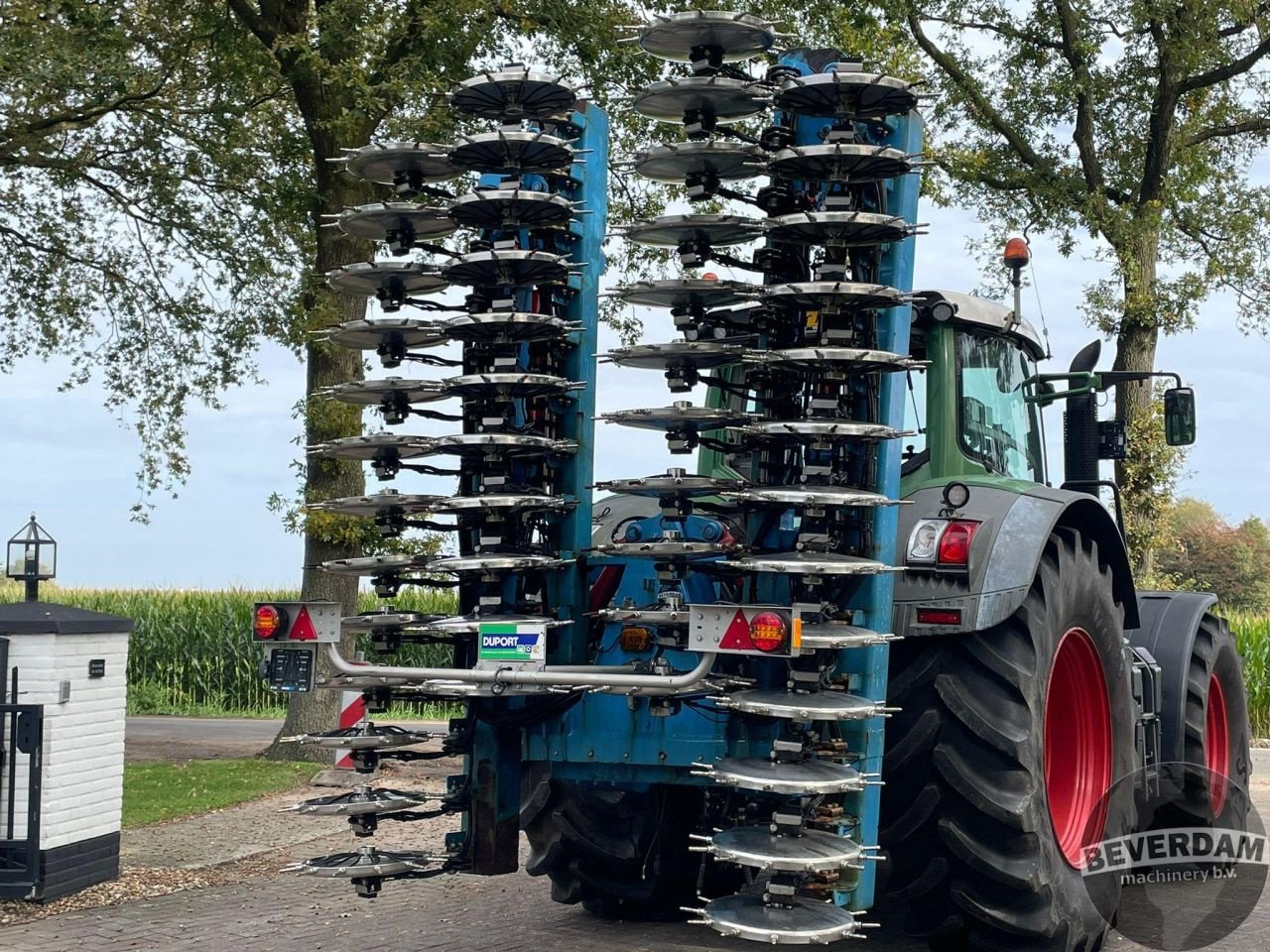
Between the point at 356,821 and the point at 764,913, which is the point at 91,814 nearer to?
the point at 356,821

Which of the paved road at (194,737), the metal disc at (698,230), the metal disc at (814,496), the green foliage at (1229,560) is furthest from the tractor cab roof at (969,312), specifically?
the green foliage at (1229,560)

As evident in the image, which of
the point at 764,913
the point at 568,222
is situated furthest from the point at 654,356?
the point at 764,913

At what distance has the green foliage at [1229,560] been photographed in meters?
54.7

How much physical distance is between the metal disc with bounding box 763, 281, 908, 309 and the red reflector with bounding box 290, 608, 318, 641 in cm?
221

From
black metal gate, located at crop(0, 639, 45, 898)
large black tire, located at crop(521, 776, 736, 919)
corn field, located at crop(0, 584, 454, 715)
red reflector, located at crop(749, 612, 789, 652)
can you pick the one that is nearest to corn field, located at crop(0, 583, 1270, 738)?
corn field, located at crop(0, 584, 454, 715)

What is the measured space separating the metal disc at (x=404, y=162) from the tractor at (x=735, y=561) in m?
0.02

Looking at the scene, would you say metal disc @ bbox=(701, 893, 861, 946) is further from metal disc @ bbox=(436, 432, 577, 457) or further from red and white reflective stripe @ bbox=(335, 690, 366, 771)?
metal disc @ bbox=(436, 432, 577, 457)

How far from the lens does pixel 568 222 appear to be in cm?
614

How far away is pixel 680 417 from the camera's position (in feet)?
18.3

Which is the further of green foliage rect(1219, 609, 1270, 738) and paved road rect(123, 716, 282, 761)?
green foliage rect(1219, 609, 1270, 738)

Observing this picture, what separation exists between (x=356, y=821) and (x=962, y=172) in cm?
1449

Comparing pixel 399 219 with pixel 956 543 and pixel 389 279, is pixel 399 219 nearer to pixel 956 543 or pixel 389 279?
pixel 389 279

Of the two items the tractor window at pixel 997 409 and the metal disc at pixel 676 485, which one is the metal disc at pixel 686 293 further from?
the tractor window at pixel 997 409

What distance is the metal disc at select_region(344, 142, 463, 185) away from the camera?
20.3 ft
